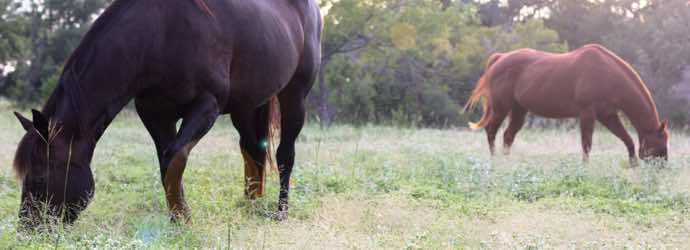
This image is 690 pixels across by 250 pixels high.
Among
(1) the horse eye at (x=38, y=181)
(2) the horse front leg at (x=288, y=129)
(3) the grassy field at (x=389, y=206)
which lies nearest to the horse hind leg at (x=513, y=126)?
(3) the grassy field at (x=389, y=206)

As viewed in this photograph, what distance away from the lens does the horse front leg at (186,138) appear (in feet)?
12.6

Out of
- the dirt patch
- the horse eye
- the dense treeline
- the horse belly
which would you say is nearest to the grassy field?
the dirt patch

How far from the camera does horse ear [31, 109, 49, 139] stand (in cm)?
333

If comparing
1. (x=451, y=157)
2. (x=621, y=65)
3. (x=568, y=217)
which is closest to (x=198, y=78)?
(x=568, y=217)

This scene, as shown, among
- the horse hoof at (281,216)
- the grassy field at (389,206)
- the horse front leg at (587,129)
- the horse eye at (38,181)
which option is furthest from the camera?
the horse front leg at (587,129)

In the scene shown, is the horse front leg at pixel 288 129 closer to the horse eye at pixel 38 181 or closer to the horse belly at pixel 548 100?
the horse eye at pixel 38 181

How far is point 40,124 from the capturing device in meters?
3.39

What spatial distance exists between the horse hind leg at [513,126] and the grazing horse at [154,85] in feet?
20.1

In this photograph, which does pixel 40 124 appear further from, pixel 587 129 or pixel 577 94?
pixel 577 94

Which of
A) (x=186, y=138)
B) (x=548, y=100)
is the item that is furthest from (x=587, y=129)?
(x=186, y=138)

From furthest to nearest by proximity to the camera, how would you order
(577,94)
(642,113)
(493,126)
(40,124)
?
(493,126) → (577,94) → (642,113) → (40,124)

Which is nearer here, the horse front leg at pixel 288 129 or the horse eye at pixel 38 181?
the horse eye at pixel 38 181

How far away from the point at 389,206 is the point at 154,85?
2034 millimetres

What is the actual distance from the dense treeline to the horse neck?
19.6 ft
